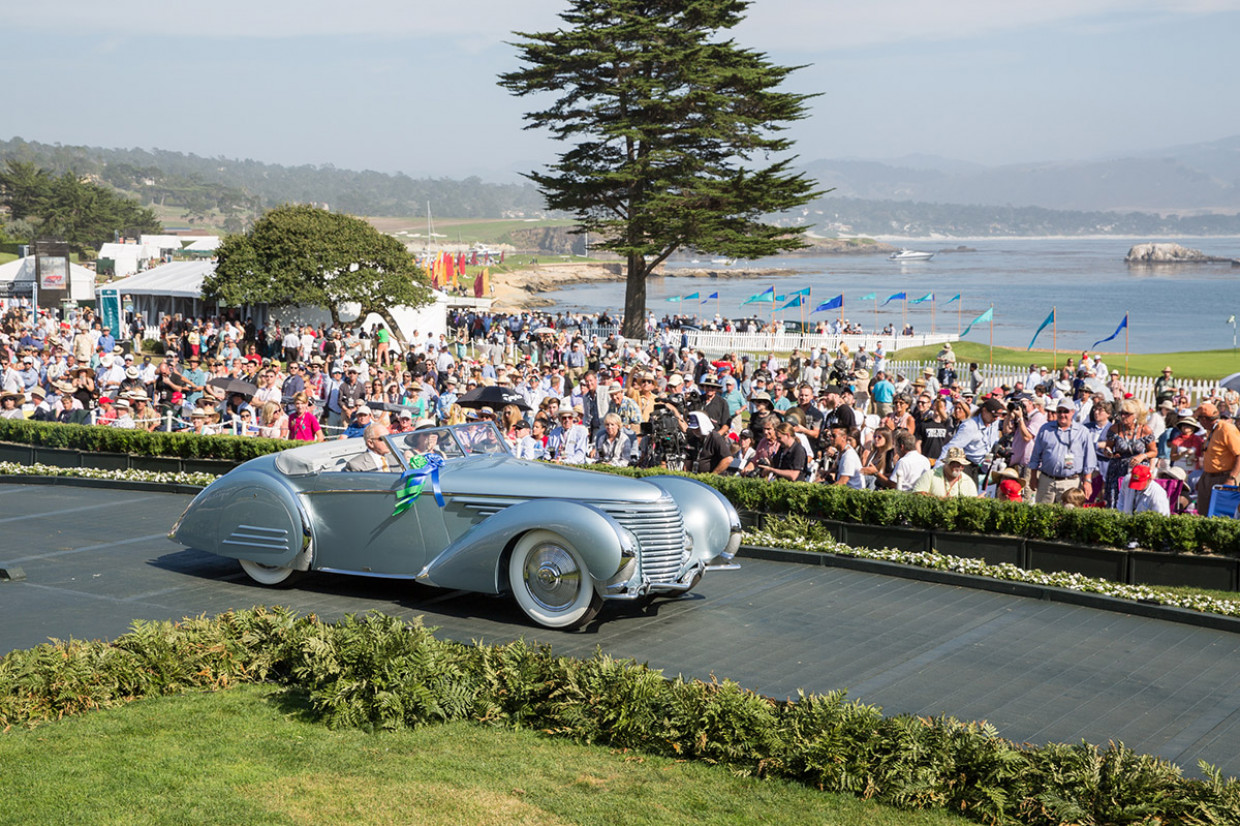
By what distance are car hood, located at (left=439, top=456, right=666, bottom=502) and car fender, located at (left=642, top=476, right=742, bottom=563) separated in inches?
17.0

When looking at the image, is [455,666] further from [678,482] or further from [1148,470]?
[1148,470]

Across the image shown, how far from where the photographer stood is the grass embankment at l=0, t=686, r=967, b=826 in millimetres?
5520

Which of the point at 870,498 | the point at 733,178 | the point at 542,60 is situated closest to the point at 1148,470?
the point at 870,498

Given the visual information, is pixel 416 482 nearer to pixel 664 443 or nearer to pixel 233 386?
pixel 664 443

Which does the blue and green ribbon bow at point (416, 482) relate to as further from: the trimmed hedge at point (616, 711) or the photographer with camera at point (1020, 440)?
the photographer with camera at point (1020, 440)

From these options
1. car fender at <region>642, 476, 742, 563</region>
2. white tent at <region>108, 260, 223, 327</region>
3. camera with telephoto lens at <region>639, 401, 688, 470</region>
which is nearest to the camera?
car fender at <region>642, 476, 742, 563</region>

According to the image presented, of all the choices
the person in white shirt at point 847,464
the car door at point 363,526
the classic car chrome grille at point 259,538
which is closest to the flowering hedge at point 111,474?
the classic car chrome grille at point 259,538

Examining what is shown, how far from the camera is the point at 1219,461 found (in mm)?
11562

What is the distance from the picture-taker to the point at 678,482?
31.5 feet

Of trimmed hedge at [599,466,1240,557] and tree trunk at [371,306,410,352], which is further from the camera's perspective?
tree trunk at [371,306,410,352]

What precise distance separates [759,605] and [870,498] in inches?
96.1

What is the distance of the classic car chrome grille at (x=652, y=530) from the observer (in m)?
8.50

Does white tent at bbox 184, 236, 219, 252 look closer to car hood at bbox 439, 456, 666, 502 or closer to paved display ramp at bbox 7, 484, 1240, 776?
paved display ramp at bbox 7, 484, 1240, 776

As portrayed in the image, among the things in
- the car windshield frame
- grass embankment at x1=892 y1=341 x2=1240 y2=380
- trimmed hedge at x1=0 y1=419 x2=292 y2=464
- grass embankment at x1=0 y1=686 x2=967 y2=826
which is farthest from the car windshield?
grass embankment at x1=892 y1=341 x2=1240 y2=380
